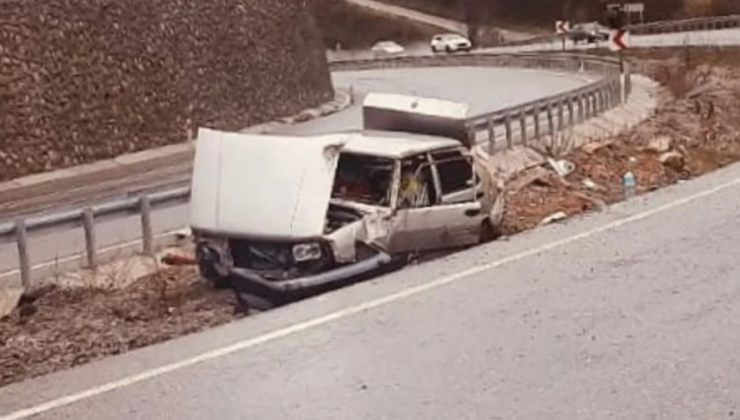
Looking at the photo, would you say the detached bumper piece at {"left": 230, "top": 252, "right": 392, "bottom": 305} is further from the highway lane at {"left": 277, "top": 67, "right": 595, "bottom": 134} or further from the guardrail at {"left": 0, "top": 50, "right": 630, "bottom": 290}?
the highway lane at {"left": 277, "top": 67, "right": 595, "bottom": 134}

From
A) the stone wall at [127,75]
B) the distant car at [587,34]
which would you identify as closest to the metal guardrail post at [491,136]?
Result: the stone wall at [127,75]

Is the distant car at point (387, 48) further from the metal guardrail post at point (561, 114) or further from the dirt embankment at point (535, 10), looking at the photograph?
the metal guardrail post at point (561, 114)

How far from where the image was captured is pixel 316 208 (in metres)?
12.2

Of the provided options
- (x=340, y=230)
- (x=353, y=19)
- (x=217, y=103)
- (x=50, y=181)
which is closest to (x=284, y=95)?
(x=217, y=103)

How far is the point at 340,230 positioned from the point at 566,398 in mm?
4529

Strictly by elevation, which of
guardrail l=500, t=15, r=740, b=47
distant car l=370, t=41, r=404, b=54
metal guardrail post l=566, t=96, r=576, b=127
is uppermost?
metal guardrail post l=566, t=96, r=576, b=127

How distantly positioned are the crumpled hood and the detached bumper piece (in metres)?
0.37

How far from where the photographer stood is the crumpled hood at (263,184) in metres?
12.2

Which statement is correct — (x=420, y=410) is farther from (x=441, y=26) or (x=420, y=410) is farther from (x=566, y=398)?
(x=441, y=26)

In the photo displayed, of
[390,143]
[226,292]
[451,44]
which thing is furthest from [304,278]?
[451,44]

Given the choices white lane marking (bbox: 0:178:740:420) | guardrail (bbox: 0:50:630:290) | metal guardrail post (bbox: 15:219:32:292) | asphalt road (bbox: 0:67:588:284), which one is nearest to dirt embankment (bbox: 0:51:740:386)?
metal guardrail post (bbox: 15:219:32:292)

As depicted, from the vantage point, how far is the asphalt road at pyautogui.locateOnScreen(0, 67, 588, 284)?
1566 centimetres

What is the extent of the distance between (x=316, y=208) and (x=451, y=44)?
248 ft

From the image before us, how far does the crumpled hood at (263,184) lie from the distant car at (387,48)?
79.2m
